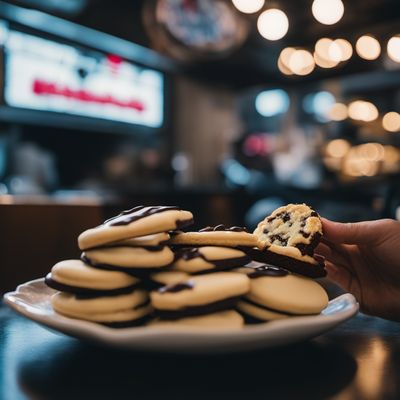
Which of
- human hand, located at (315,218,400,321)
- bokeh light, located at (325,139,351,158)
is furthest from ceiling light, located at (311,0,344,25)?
bokeh light, located at (325,139,351,158)

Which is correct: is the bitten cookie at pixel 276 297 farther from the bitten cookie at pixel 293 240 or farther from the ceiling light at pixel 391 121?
the ceiling light at pixel 391 121

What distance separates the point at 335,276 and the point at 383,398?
782 millimetres

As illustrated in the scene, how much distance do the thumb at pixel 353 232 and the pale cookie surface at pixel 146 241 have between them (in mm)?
491

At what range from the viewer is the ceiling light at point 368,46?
5.29 m

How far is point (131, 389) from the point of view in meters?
0.64

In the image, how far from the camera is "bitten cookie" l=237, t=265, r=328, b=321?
0.80 metres

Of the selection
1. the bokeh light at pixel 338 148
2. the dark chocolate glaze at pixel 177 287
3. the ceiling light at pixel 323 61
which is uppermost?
the ceiling light at pixel 323 61

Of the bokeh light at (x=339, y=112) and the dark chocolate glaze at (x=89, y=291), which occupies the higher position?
the bokeh light at (x=339, y=112)

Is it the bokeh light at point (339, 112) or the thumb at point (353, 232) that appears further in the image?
the bokeh light at point (339, 112)

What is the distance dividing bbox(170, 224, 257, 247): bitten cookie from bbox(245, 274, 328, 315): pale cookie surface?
8cm

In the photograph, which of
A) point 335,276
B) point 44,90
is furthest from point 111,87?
point 335,276

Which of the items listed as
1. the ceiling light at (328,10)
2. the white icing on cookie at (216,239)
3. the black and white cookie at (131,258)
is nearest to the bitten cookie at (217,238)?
the white icing on cookie at (216,239)

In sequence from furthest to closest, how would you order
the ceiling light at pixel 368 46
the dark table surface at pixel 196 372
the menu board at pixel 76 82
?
the ceiling light at pixel 368 46, the menu board at pixel 76 82, the dark table surface at pixel 196 372

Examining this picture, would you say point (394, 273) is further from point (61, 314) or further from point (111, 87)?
point (111, 87)
